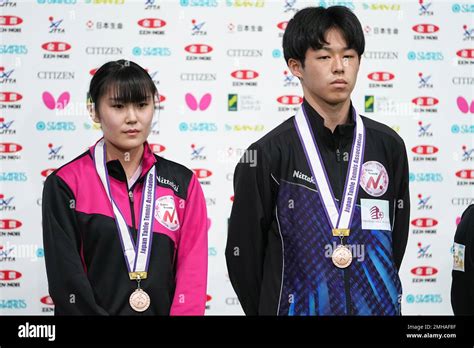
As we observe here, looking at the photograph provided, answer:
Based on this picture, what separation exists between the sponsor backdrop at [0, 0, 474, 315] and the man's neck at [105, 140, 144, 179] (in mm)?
1070

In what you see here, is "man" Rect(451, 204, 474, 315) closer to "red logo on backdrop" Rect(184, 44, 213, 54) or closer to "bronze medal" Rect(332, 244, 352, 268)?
"bronze medal" Rect(332, 244, 352, 268)

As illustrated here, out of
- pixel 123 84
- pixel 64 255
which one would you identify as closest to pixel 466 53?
pixel 123 84

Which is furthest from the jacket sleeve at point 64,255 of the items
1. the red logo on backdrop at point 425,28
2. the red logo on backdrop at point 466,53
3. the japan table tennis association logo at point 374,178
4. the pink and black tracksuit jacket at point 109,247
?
the red logo on backdrop at point 466,53

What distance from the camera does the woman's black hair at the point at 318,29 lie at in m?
2.51

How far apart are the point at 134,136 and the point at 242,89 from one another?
1286 mm

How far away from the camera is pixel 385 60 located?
3.79 meters

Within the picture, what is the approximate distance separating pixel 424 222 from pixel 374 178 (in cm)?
143

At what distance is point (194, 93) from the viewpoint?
371 cm

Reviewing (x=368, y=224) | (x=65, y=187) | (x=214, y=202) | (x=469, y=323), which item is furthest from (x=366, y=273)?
(x=214, y=202)

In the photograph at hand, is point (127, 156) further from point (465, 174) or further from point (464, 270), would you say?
point (465, 174)

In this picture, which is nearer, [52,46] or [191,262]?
[191,262]

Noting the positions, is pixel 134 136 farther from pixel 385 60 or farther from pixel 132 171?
pixel 385 60

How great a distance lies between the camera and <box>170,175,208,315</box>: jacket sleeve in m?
2.52

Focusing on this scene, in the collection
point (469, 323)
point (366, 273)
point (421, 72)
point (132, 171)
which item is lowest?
point (469, 323)
